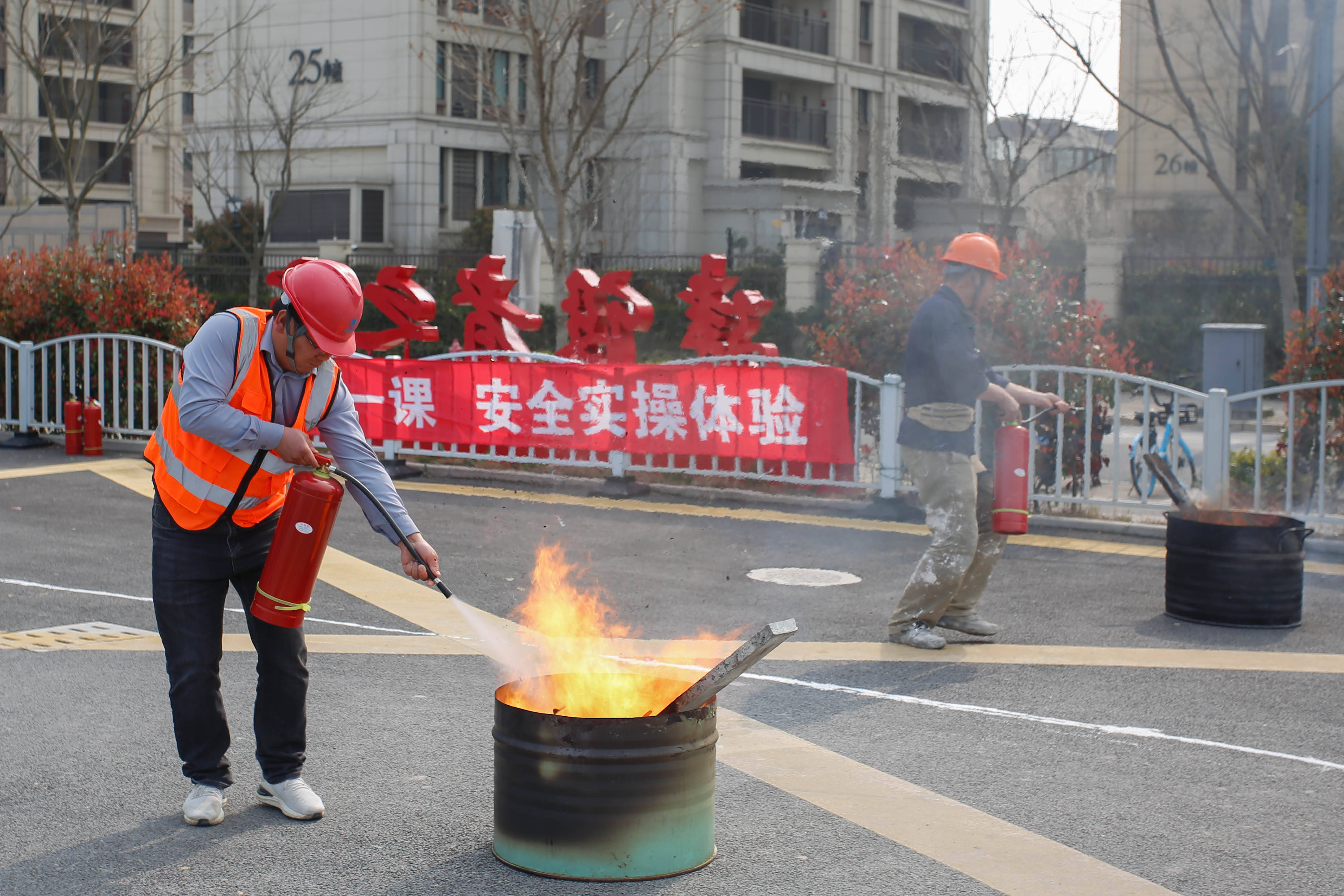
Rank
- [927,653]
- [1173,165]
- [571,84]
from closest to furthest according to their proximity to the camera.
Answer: [927,653]
[571,84]
[1173,165]

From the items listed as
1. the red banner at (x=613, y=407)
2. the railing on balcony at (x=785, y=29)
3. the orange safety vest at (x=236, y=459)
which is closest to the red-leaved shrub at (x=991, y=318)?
the red banner at (x=613, y=407)

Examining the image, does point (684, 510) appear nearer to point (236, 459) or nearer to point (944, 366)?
point (944, 366)

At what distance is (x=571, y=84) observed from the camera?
33781 millimetres

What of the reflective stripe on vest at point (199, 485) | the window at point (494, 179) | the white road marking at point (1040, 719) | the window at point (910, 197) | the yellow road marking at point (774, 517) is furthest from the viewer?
the window at point (910, 197)

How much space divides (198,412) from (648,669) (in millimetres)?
2623

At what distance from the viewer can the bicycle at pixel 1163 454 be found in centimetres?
1284

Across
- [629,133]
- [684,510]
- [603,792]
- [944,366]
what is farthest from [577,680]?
[629,133]

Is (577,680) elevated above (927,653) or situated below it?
above

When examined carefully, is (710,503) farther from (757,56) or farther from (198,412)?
(757,56)

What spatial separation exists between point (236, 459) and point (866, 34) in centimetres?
4454

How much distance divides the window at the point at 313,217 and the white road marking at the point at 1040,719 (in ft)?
113

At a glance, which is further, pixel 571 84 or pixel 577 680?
pixel 571 84

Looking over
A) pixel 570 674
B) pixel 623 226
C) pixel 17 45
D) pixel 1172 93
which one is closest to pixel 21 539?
pixel 570 674

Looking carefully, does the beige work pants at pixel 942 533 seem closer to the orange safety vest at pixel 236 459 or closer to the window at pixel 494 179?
the orange safety vest at pixel 236 459
